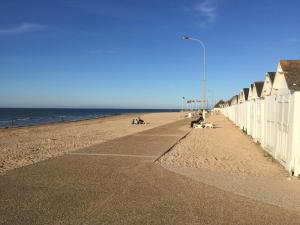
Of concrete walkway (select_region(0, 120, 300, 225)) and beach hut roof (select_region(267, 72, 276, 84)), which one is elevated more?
beach hut roof (select_region(267, 72, 276, 84))

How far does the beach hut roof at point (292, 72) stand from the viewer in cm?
2412

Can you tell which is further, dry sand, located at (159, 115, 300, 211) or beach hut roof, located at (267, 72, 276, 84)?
beach hut roof, located at (267, 72, 276, 84)

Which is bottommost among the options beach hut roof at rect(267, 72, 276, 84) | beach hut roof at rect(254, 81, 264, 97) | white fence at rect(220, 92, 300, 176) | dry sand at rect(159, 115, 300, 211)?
dry sand at rect(159, 115, 300, 211)

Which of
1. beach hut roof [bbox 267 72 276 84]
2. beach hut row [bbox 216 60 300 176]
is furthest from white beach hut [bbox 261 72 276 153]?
beach hut roof [bbox 267 72 276 84]

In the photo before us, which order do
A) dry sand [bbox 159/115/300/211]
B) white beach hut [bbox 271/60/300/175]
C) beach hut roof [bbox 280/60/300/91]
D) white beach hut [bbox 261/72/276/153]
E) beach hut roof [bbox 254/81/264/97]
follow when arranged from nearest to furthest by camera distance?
dry sand [bbox 159/115/300/211] → white beach hut [bbox 271/60/300/175] → white beach hut [bbox 261/72/276/153] → beach hut roof [bbox 280/60/300/91] → beach hut roof [bbox 254/81/264/97]

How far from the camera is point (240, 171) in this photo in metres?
9.98

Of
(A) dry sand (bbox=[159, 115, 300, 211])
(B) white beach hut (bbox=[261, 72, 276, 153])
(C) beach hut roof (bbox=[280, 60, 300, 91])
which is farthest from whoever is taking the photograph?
(C) beach hut roof (bbox=[280, 60, 300, 91])

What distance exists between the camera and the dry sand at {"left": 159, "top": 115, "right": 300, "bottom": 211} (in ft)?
24.0

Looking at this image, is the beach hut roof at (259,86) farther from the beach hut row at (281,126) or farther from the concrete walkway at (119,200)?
the concrete walkway at (119,200)

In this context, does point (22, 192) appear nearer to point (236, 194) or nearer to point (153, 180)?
point (153, 180)

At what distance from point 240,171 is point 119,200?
4.55 meters

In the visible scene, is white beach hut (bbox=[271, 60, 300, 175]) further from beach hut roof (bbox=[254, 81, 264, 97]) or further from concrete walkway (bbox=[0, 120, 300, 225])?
beach hut roof (bbox=[254, 81, 264, 97])

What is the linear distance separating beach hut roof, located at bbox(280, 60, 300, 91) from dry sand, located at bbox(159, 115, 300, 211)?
10932 millimetres

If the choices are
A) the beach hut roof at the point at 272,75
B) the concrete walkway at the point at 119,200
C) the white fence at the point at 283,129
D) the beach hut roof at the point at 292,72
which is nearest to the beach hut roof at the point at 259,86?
the beach hut roof at the point at 272,75
